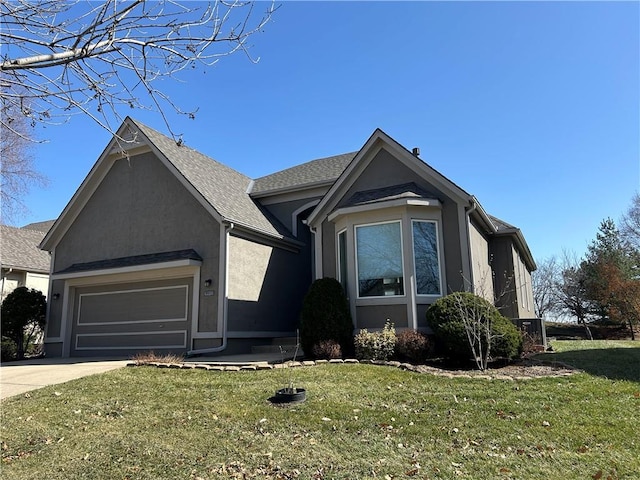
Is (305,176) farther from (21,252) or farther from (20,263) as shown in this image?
(21,252)

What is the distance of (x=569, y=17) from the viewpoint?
916cm

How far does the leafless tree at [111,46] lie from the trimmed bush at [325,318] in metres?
7.14

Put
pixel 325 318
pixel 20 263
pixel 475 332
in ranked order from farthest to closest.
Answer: pixel 20 263
pixel 325 318
pixel 475 332

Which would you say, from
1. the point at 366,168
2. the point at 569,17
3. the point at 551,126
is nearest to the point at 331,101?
the point at 366,168

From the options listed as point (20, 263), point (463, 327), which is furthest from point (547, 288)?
point (20, 263)

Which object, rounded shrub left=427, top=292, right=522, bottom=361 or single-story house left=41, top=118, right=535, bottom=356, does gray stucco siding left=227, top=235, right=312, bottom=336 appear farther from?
rounded shrub left=427, top=292, right=522, bottom=361

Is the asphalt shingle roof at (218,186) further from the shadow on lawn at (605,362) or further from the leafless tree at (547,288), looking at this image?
the leafless tree at (547,288)

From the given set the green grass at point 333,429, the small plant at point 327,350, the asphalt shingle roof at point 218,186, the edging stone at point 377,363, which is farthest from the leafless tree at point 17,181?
the small plant at point 327,350

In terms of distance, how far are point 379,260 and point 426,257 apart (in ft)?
3.95

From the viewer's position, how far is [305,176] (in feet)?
59.0

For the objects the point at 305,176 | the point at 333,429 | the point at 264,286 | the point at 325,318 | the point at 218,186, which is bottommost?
the point at 333,429

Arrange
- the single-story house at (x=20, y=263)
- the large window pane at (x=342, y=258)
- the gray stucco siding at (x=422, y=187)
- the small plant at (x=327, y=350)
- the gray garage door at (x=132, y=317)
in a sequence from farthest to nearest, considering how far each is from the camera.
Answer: the single-story house at (x=20, y=263) < the gray garage door at (x=132, y=317) < the large window pane at (x=342, y=258) < the gray stucco siding at (x=422, y=187) < the small plant at (x=327, y=350)

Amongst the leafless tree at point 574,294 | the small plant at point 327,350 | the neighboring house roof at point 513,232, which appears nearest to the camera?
the small plant at point 327,350

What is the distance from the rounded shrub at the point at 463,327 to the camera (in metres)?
9.12
